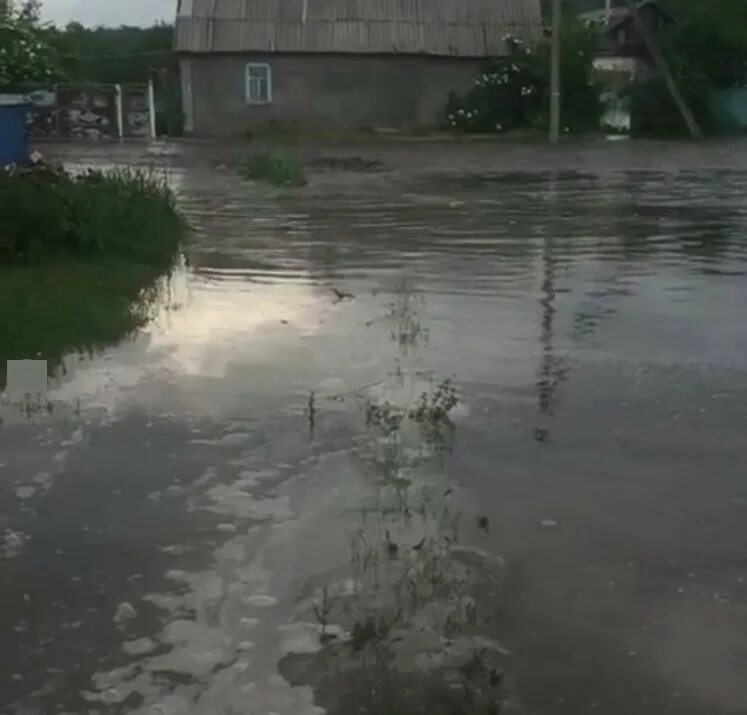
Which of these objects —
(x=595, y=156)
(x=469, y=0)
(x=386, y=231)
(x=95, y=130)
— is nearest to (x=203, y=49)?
(x=95, y=130)

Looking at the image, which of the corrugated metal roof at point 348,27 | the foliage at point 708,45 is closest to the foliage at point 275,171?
the corrugated metal roof at point 348,27

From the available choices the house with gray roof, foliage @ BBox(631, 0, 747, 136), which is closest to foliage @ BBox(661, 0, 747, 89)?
foliage @ BBox(631, 0, 747, 136)

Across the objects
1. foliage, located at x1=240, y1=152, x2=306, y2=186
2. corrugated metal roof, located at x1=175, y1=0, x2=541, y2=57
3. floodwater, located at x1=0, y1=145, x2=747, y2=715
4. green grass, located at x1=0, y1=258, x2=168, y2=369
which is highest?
corrugated metal roof, located at x1=175, y1=0, x2=541, y2=57

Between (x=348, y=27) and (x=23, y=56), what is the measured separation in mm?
14791

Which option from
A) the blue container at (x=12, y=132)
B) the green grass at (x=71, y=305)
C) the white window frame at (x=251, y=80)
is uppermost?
the white window frame at (x=251, y=80)

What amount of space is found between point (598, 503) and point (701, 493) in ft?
1.65

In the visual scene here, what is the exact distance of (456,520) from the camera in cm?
563

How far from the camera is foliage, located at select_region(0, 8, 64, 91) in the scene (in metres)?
26.5

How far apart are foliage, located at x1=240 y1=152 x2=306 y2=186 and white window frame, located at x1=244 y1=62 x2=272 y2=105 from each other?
18.7 m

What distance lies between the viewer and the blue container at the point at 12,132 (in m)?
16.7

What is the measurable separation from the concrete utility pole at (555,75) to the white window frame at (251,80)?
982 cm

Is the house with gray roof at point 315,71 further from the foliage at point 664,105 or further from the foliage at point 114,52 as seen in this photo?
the foliage at point 664,105

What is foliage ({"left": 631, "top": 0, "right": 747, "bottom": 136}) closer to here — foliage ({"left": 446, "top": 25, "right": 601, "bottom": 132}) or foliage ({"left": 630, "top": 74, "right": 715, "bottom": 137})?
foliage ({"left": 630, "top": 74, "right": 715, "bottom": 137})

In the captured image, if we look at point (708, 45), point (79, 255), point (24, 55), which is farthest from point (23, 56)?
point (708, 45)
